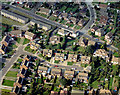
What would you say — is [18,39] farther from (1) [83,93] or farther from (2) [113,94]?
(2) [113,94]

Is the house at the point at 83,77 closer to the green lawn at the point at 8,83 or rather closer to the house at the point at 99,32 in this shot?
the green lawn at the point at 8,83

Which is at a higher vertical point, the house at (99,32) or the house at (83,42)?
the house at (99,32)

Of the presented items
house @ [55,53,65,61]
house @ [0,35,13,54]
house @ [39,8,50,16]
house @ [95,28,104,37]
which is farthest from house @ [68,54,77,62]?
house @ [39,8,50,16]

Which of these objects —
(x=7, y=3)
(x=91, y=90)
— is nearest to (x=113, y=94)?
(x=91, y=90)

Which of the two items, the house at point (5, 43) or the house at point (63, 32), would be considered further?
the house at point (63, 32)

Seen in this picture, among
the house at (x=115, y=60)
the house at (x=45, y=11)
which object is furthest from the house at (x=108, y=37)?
the house at (x=45, y=11)

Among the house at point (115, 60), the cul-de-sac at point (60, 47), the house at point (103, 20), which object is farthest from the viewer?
the house at point (103, 20)

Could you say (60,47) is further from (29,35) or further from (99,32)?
(99,32)

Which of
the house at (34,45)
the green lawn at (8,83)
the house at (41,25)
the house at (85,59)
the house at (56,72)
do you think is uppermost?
the house at (41,25)

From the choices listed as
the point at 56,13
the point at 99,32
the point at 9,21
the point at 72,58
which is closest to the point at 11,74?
the point at 72,58
